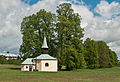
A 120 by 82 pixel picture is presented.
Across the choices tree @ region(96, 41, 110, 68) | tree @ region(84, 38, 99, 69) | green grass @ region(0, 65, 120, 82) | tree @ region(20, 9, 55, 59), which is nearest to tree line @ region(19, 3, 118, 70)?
tree @ region(20, 9, 55, 59)

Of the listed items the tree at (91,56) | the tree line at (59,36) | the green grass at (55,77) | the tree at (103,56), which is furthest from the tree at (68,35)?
the tree at (103,56)

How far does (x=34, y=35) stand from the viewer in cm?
5303

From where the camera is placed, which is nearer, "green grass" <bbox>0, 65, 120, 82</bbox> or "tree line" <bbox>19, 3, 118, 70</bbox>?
"green grass" <bbox>0, 65, 120, 82</bbox>

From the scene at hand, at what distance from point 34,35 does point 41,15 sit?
725 centimetres

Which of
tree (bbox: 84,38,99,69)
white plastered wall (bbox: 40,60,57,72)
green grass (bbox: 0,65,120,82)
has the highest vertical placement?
tree (bbox: 84,38,99,69)

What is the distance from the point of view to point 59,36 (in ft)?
173

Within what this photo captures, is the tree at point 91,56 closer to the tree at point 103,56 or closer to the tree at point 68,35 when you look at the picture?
the tree at point 103,56

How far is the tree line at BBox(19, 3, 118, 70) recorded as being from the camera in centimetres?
4969

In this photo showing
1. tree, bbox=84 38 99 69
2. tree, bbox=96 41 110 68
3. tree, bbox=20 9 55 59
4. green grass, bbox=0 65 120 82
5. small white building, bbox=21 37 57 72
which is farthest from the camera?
tree, bbox=96 41 110 68

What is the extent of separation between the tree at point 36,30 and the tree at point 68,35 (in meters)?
3.26

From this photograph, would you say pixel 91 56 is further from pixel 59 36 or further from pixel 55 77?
pixel 55 77

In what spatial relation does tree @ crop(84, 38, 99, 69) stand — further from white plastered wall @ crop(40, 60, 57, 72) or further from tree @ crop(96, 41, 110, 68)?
white plastered wall @ crop(40, 60, 57, 72)

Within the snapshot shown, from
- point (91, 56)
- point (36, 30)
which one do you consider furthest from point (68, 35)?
point (91, 56)

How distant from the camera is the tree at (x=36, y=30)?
52.2 metres
